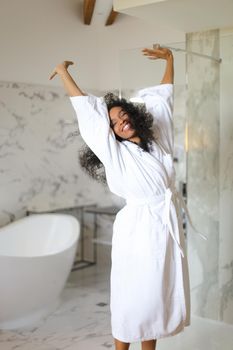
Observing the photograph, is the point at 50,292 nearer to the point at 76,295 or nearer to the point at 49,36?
the point at 76,295

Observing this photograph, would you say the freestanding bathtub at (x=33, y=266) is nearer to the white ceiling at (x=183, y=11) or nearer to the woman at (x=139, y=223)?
the woman at (x=139, y=223)

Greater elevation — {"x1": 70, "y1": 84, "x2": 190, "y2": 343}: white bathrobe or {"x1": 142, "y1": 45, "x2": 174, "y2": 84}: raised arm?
{"x1": 142, "y1": 45, "x2": 174, "y2": 84}: raised arm

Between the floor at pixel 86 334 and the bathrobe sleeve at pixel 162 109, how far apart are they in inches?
52.0

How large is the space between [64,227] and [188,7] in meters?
2.10

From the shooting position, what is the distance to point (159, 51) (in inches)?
96.7

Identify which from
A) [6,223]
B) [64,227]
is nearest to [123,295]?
[64,227]

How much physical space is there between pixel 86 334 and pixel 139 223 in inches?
51.3

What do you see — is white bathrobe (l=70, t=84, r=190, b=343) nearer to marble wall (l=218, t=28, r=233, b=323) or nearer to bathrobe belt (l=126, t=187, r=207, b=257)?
bathrobe belt (l=126, t=187, r=207, b=257)

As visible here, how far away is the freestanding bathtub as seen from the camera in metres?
3.20

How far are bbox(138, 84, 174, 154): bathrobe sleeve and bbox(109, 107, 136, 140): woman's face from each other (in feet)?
0.72

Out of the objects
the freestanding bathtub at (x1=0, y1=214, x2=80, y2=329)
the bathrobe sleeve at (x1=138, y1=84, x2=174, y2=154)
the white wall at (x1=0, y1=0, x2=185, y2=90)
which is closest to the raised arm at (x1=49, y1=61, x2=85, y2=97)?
the bathrobe sleeve at (x1=138, y1=84, x2=174, y2=154)

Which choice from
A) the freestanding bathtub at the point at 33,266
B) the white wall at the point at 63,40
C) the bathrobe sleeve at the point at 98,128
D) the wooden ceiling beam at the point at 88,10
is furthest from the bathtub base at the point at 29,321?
the wooden ceiling beam at the point at 88,10

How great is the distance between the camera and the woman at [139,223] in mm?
2150

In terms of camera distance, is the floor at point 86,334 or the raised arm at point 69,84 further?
the floor at point 86,334
